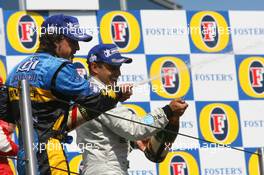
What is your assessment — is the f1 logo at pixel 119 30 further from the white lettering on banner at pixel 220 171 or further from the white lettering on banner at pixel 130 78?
the white lettering on banner at pixel 220 171

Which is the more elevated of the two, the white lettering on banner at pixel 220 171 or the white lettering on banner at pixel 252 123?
the white lettering on banner at pixel 252 123

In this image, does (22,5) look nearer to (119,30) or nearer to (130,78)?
(119,30)

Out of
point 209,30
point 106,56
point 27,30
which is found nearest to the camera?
point 106,56

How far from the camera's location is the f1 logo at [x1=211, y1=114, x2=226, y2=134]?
23.8ft

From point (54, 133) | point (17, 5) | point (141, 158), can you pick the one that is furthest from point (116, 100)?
point (17, 5)

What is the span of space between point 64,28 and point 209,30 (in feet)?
10.2

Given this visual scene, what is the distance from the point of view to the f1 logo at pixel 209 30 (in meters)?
7.35

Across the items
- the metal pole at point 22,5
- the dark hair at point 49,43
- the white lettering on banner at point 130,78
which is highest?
the metal pole at point 22,5

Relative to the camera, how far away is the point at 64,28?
14.6 feet

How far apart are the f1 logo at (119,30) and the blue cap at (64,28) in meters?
2.46

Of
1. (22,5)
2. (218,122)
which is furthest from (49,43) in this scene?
(218,122)

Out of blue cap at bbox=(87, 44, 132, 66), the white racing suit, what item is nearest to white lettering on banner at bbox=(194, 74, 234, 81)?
blue cap at bbox=(87, 44, 132, 66)

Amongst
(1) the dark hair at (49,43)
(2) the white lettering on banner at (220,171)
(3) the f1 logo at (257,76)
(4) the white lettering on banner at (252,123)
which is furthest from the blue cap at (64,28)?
(3) the f1 logo at (257,76)

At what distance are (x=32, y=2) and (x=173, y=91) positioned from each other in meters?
1.32
